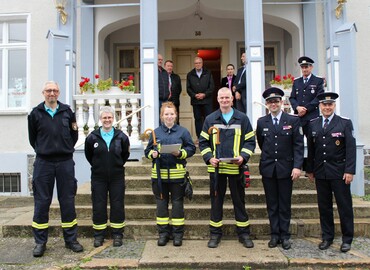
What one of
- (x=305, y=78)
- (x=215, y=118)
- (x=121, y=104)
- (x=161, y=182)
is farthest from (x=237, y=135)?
(x=121, y=104)

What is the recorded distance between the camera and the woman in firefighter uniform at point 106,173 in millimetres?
4266

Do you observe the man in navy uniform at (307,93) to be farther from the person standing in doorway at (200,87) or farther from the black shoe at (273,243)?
the person standing in doorway at (200,87)

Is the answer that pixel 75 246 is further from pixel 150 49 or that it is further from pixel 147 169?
pixel 150 49

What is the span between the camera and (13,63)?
27.6 feet

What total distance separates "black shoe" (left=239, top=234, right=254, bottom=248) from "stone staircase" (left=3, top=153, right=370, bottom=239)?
297 mm

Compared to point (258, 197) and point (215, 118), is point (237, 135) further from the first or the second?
point (258, 197)

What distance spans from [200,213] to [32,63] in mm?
5582

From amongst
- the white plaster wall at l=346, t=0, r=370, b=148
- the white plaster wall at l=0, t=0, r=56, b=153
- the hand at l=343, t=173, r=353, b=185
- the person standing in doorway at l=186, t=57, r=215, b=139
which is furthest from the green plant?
the white plaster wall at l=346, t=0, r=370, b=148

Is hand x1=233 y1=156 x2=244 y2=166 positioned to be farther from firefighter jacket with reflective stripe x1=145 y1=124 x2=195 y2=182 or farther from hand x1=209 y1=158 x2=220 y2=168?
firefighter jacket with reflective stripe x1=145 y1=124 x2=195 y2=182

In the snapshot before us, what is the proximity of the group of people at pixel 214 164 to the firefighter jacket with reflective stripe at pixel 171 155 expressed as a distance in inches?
0.5

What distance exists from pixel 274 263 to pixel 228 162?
1170 millimetres

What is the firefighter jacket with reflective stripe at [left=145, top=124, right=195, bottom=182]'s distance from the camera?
426 centimetres

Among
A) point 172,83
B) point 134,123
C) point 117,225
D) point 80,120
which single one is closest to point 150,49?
point 172,83

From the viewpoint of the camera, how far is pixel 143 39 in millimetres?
6570
